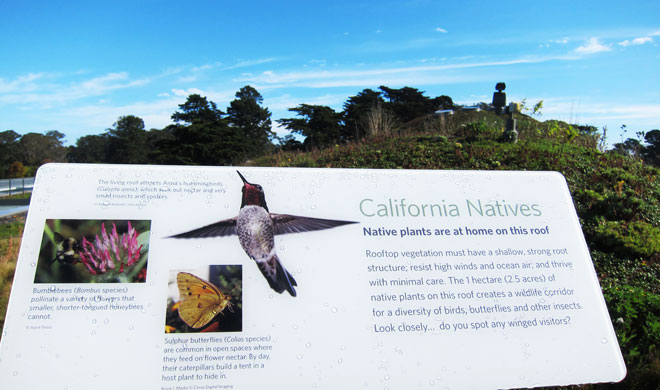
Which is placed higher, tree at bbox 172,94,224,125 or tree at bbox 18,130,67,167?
tree at bbox 18,130,67,167

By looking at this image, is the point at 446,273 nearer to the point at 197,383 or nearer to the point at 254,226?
the point at 254,226

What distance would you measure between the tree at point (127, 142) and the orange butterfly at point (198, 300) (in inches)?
2192

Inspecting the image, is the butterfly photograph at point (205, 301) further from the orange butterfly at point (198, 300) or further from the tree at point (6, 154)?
the tree at point (6, 154)

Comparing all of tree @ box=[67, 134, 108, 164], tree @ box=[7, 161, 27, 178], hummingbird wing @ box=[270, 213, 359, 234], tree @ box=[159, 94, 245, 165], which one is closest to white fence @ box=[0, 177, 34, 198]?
tree @ box=[159, 94, 245, 165]

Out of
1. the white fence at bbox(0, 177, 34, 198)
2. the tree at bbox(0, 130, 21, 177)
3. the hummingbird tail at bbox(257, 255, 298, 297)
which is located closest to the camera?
the hummingbird tail at bbox(257, 255, 298, 297)

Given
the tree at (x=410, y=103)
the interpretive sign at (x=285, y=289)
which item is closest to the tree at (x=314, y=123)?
the tree at (x=410, y=103)

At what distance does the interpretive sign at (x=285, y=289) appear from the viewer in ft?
9.92

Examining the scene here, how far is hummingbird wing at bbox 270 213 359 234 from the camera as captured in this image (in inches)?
134

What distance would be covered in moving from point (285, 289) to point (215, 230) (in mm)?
648

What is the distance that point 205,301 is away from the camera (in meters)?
3.08

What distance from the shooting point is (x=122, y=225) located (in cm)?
326

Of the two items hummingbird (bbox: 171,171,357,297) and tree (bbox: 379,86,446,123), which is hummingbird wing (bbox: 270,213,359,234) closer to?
hummingbird (bbox: 171,171,357,297)

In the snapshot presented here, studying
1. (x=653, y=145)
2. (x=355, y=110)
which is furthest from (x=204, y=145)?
(x=653, y=145)

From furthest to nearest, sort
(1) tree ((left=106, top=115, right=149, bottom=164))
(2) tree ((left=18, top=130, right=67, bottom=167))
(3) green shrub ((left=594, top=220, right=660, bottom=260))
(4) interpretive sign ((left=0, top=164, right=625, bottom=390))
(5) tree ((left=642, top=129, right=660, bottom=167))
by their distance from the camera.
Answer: (2) tree ((left=18, top=130, right=67, bottom=167)), (1) tree ((left=106, top=115, right=149, bottom=164)), (5) tree ((left=642, top=129, right=660, bottom=167)), (3) green shrub ((left=594, top=220, right=660, bottom=260)), (4) interpretive sign ((left=0, top=164, right=625, bottom=390))
